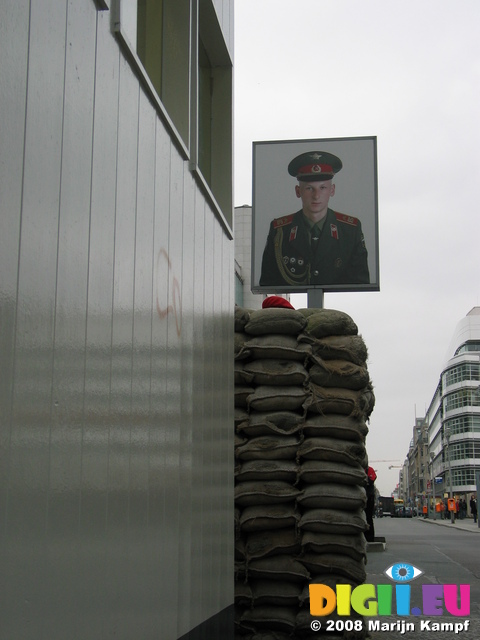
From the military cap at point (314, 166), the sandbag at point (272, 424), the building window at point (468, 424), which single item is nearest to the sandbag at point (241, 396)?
the sandbag at point (272, 424)

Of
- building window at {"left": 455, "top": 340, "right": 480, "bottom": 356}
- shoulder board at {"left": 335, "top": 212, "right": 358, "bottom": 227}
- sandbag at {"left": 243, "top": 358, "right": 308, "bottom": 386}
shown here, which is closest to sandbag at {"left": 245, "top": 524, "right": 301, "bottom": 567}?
sandbag at {"left": 243, "top": 358, "right": 308, "bottom": 386}

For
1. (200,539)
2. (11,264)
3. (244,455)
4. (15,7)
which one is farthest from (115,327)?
(244,455)

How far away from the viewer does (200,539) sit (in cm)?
454

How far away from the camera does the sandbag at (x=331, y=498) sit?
618cm

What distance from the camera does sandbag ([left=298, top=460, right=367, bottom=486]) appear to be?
6.25 metres

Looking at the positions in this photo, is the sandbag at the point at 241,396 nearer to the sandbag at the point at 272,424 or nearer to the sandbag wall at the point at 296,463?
the sandbag wall at the point at 296,463

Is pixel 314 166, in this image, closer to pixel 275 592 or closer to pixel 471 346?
pixel 275 592

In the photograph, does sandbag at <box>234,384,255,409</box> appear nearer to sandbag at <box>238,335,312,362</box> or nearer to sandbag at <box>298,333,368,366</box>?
sandbag at <box>238,335,312,362</box>

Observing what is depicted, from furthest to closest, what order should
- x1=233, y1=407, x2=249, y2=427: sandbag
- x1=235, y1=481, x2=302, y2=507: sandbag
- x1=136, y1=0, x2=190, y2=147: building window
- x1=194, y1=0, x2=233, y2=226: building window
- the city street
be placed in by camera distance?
1. the city street
2. x1=233, y1=407, x2=249, y2=427: sandbag
3. x1=235, y1=481, x2=302, y2=507: sandbag
4. x1=194, y1=0, x2=233, y2=226: building window
5. x1=136, y1=0, x2=190, y2=147: building window

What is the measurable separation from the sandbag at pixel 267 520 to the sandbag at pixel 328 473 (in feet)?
0.98

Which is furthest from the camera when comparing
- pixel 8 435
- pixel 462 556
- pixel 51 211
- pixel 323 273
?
pixel 462 556

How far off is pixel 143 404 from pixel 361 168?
1055 cm

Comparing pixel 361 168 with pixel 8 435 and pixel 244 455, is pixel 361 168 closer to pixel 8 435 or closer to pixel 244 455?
pixel 244 455

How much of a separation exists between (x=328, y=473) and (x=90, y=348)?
12.8 ft
